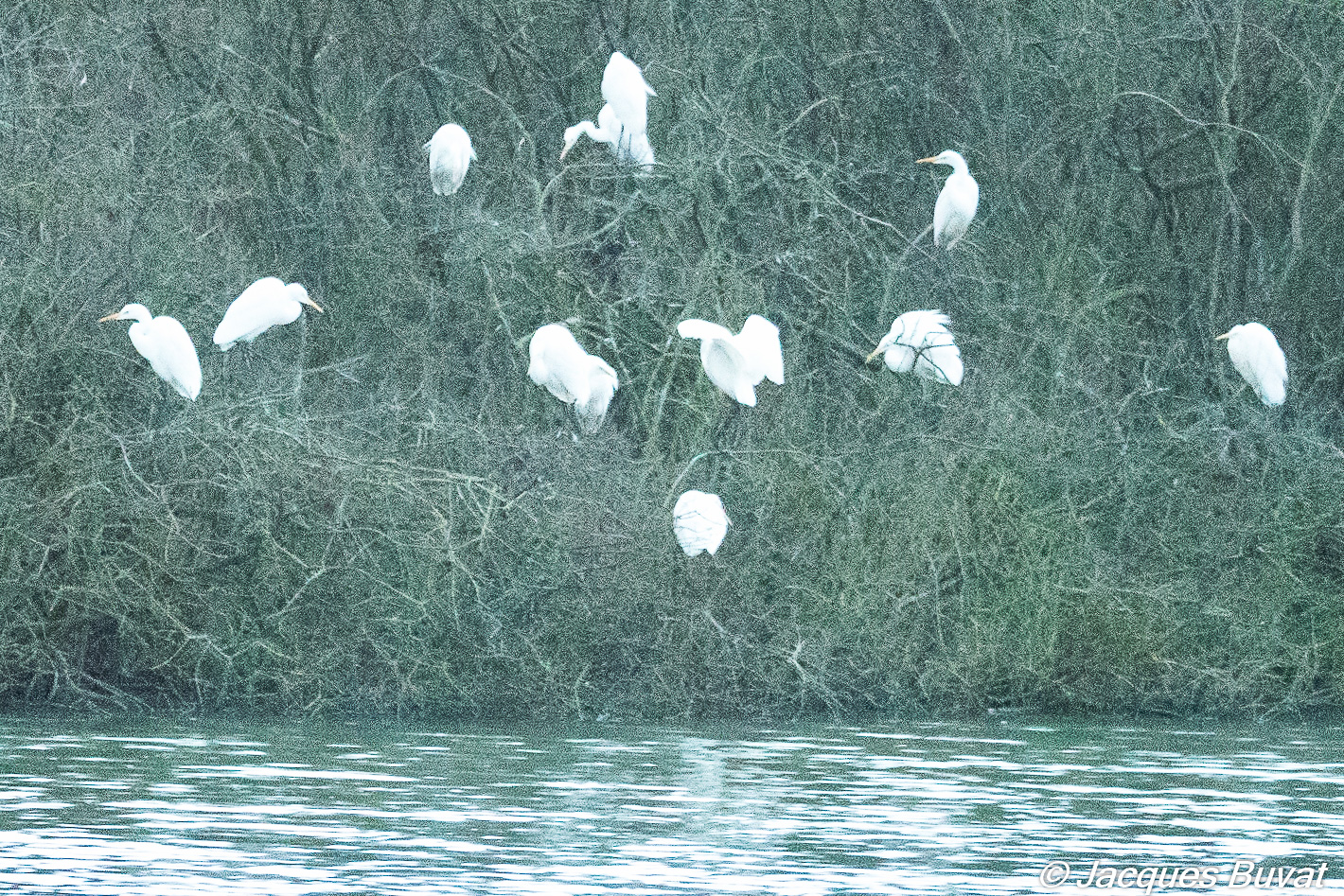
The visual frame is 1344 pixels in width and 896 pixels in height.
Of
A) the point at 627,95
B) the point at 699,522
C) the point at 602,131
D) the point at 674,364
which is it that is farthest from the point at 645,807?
the point at 602,131

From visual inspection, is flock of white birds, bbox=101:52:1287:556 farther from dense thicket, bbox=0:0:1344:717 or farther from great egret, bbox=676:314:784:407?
dense thicket, bbox=0:0:1344:717

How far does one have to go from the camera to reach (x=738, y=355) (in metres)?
13.0

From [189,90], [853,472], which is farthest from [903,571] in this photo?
[189,90]

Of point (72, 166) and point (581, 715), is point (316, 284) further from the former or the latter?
point (581, 715)

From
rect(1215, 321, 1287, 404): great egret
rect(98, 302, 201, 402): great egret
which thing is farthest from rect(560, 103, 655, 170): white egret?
rect(1215, 321, 1287, 404): great egret

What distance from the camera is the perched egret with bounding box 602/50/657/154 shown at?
47.9ft

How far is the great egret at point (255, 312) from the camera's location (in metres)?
13.4

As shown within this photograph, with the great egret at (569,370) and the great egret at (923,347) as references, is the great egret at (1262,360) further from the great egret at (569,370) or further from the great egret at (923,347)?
the great egret at (569,370)

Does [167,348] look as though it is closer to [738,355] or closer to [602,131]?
[738,355]

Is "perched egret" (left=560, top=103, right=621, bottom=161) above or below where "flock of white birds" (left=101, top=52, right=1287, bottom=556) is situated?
above

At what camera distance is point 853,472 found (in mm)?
13531

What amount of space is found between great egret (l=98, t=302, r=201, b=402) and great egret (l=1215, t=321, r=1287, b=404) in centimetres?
530

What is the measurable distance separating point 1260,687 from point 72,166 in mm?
6183

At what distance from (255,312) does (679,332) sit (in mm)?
2044
